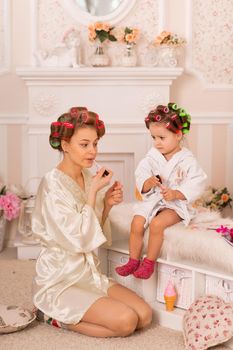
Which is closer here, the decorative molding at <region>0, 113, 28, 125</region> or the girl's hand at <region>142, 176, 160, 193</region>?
the girl's hand at <region>142, 176, 160, 193</region>

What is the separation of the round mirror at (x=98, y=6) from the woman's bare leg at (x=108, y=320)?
7.65 feet

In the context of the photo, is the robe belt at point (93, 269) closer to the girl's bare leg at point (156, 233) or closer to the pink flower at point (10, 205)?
the girl's bare leg at point (156, 233)

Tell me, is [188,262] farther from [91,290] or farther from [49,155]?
[49,155]

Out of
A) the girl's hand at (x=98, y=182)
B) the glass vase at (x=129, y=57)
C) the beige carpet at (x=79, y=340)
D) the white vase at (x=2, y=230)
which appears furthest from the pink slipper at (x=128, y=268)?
the glass vase at (x=129, y=57)

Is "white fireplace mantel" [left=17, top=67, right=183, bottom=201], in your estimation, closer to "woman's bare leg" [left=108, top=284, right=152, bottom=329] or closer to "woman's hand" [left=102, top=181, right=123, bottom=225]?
"woman's hand" [left=102, top=181, right=123, bottom=225]

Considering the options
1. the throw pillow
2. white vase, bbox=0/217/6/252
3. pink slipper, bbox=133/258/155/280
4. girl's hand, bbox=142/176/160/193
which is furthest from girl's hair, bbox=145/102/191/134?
white vase, bbox=0/217/6/252

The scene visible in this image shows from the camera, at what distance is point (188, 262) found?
9.56 feet

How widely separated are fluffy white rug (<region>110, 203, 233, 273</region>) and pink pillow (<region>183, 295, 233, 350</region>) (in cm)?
18

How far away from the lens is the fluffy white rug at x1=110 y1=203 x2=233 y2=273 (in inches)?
109

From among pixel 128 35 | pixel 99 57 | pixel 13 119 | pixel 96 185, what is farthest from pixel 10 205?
pixel 96 185

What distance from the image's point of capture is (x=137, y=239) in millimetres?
3002

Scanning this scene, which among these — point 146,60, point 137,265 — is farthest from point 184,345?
point 146,60

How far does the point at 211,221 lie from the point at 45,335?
0.96 meters

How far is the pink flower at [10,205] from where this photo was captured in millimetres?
4289
